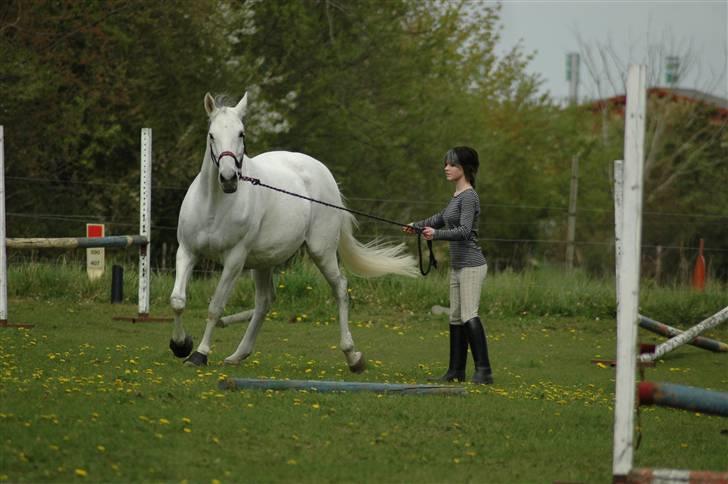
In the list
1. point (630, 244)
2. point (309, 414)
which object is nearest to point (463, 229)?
point (309, 414)

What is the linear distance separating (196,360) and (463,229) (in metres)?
2.50

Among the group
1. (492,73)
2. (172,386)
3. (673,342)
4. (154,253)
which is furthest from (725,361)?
(492,73)

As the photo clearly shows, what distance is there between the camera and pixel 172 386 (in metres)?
8.73

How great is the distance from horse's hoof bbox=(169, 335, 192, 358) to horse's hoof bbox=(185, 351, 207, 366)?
0.32 ft

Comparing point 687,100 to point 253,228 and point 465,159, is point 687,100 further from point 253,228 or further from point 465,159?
point 253,228

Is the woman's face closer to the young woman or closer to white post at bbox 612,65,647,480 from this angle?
the young woman

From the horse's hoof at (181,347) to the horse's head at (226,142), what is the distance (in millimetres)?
1429

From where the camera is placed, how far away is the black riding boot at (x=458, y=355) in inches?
423

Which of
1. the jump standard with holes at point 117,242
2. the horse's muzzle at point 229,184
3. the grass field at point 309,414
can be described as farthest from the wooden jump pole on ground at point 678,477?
the jump standard with holes at point 117,242

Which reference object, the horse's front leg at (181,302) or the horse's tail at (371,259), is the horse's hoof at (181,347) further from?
the horse's tail at (371,259)

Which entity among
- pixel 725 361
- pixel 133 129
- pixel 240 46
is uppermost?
pixel 240 46

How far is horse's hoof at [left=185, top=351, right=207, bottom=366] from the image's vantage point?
10.4 m

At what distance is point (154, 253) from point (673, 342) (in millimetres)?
16331

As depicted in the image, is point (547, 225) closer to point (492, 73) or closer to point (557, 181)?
point (557, 181)
